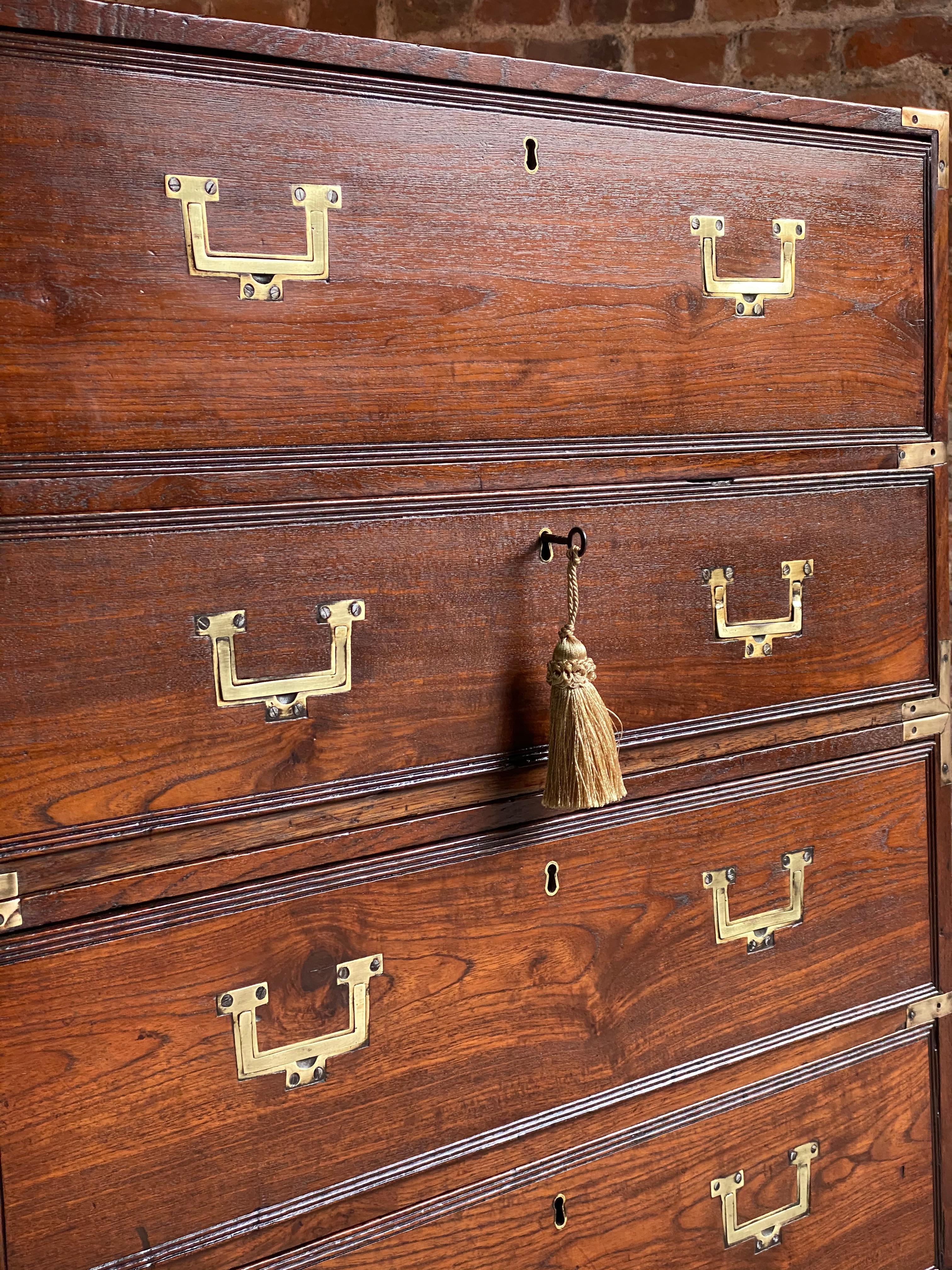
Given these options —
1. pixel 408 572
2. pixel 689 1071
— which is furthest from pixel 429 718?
pixel 689 1071

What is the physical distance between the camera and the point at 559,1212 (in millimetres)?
1226

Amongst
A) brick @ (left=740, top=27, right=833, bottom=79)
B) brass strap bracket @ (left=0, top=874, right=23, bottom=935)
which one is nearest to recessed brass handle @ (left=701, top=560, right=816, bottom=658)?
brass strap bracket @ (left=0, top=874, right=23, bottom=935)

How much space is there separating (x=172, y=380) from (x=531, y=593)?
388 millimetres

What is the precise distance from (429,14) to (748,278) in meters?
0.84

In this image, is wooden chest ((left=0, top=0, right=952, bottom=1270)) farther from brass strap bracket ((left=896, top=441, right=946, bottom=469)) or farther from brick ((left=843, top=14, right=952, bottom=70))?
brick ((left=843, top=14, right=952, bottom=70))

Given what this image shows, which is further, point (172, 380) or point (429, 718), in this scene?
point (429, 718)

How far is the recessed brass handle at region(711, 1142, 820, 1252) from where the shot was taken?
134 centimetres

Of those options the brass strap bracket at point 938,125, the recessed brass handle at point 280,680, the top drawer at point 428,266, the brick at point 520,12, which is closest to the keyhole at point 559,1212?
the recessed brass handle at point 280,680

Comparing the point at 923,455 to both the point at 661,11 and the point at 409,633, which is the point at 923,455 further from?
the point at 661,11

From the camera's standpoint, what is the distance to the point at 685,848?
4.21 feet

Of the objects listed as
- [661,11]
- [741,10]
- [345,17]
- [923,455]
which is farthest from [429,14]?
[923,455]

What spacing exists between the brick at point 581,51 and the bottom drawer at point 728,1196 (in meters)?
1.45

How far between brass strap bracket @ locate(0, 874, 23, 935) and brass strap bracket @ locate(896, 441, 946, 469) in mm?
1033

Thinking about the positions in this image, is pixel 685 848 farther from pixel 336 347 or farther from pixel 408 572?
pixel 336 347
